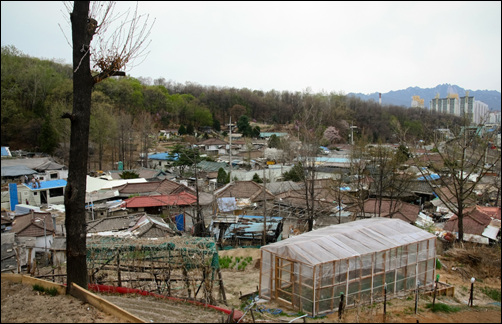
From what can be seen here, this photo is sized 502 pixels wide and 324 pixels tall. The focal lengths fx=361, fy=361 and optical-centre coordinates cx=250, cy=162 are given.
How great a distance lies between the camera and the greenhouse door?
277 inches

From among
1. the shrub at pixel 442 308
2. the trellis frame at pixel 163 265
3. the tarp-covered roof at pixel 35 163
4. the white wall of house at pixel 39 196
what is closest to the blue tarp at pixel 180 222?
the trellis frame at pixel 163 265

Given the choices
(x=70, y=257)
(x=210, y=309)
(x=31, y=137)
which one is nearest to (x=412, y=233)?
(x=210, y=309)

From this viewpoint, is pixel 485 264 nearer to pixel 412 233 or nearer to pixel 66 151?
pixel 412 233

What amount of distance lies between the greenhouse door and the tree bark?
3.85 meters

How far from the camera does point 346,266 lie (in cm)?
686

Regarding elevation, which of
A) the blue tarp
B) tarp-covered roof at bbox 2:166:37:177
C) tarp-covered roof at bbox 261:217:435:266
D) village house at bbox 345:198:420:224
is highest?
tarp-covered roof at bbox 261:217:435:266

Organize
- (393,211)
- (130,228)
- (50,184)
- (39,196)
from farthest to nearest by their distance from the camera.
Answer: (50,184) → (39,196) → (393,211) → (130,228)

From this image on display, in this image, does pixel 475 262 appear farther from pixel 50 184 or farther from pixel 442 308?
pixel 50 184

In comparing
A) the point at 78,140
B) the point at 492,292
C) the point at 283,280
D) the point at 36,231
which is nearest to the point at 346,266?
the point at 283,280

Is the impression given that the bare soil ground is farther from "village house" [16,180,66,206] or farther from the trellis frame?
"village house" [16,180,66,206]

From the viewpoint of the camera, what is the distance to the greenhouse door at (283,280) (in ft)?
23.1

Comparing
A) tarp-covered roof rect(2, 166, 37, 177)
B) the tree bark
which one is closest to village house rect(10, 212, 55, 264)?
the tree bark

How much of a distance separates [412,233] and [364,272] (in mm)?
1853

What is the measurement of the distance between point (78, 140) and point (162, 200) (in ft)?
45.8
